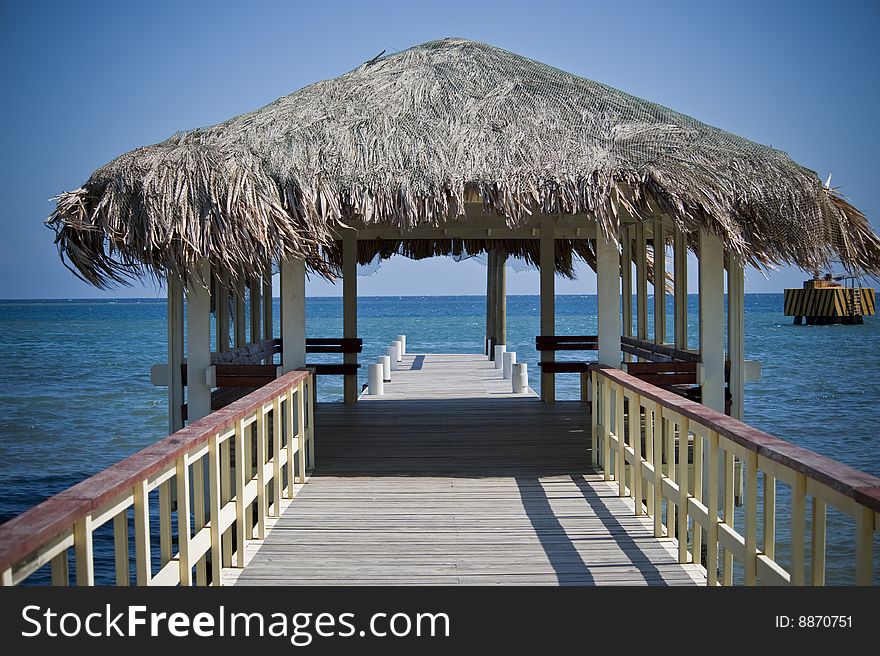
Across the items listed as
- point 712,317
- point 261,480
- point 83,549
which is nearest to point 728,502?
point 261,480

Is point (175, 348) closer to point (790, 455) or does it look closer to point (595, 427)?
point (595, 427)

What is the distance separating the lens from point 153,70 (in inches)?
1458

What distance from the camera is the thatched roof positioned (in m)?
6.90

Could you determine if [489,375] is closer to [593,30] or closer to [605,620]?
Result: [593,30]

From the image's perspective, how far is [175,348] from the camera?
25.9 ft

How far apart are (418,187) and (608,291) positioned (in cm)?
192

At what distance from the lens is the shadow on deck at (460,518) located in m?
4.72

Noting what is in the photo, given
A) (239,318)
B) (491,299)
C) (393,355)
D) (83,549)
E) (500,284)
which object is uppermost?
(500,284)

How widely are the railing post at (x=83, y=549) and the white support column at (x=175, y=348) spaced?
534 cm

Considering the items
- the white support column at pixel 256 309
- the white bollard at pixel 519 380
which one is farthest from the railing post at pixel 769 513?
the white bollard at pixel 519 380

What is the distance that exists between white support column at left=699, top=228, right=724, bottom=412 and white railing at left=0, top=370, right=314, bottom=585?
129 inches

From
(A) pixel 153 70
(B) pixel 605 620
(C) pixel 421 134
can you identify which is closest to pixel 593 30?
(C) pixel 421 134

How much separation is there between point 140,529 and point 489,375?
1182cm

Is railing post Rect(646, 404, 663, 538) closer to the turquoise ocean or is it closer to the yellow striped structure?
the turquoise ocean
